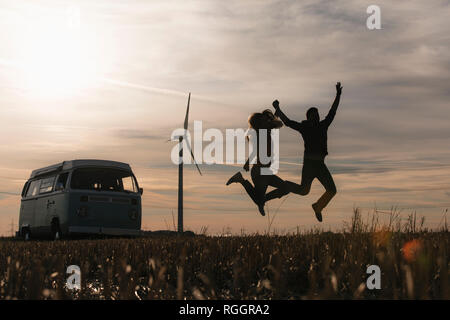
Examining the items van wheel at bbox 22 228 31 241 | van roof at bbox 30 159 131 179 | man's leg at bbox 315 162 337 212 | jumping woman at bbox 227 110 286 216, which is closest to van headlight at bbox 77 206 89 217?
van roof at bbox 30 159 131 179

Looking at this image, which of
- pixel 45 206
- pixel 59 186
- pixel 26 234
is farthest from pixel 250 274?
pixel 26 234

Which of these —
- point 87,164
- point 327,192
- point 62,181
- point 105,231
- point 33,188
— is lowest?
point 105,231

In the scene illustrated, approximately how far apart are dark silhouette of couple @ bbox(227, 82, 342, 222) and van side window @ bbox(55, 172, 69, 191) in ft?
24.6

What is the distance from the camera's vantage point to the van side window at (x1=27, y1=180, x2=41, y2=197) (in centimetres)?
1877

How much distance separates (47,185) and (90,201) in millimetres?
2552

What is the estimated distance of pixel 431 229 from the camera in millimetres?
10508

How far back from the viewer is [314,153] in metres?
9.64


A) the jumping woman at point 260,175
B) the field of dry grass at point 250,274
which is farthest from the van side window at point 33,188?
the field of dry grass at point 250,274

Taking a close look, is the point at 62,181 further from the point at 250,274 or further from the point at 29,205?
the point at 250,274

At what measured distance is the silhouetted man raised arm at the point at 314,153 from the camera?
9.23 metres

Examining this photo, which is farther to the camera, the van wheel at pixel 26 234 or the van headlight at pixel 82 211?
the van wheel at pixel 26 234

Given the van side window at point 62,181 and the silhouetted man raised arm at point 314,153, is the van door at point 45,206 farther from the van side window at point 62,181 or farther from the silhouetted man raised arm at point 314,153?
the silhouetted man raised arm at point 314,153

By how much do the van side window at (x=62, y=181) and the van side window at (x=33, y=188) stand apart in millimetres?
2221

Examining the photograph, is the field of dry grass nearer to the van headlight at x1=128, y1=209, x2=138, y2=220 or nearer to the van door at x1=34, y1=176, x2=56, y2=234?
the van headlight at x1=128, y1=209, x2=138, y2=220
